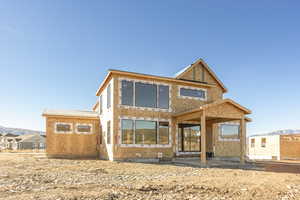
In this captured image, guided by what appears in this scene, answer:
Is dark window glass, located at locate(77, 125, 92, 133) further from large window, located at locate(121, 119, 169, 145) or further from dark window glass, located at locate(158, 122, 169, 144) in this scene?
dark window glass, located at locate(158, 122, 169, 144)

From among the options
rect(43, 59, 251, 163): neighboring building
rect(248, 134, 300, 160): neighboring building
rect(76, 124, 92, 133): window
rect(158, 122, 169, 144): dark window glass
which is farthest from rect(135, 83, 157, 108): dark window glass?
rect(248, 134, 300, 160): neighboring building

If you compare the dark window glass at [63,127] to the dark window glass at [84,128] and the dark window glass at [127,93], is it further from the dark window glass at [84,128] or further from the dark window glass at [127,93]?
the dark window glass at [127,93]

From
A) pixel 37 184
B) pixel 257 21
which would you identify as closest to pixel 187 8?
pixel 257 21

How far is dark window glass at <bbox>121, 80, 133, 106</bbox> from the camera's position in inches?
603

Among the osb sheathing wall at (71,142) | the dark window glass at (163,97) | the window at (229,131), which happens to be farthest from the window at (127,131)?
the window at (229,131)

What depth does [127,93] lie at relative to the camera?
50.6ft

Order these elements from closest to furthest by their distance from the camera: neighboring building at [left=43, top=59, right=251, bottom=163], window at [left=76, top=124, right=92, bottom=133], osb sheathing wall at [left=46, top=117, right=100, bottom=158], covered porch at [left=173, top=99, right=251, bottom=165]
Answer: covered porch at [left=173, top=99, right=251, bottom=165], neighboring building at [left=43, top=59, right=251, bottom=163], osb sheathing wall at [left=46, top=117, right=100, bottom=158], window at [left=76, top=124, right=92, bottom=133]

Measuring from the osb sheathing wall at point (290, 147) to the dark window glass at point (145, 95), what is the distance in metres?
17.6

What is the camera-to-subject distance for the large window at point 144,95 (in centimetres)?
1540

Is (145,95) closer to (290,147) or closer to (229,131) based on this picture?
(229,131)

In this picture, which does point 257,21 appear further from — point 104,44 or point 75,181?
point 75,181

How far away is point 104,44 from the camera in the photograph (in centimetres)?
1869

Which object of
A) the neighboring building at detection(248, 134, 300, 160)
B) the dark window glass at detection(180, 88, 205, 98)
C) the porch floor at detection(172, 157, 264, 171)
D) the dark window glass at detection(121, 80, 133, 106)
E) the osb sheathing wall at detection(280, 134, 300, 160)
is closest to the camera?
the porch floor at detection(172, 157, 264, 171)

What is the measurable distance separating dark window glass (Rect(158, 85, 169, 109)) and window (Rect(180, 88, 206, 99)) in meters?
1.42
